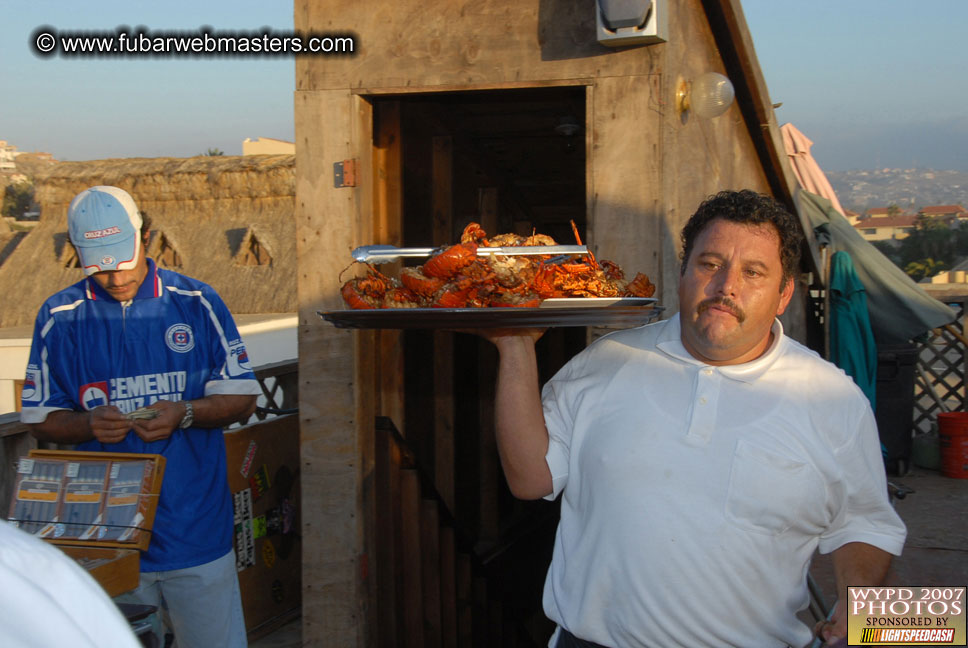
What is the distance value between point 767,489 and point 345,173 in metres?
2.64

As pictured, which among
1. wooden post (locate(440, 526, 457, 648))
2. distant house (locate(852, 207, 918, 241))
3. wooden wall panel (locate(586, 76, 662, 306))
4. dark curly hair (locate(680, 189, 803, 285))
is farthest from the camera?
distant house (locate(852, 207, 918, 241))

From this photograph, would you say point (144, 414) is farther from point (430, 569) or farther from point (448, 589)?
point (448, 589)

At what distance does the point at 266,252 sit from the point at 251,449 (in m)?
13.6

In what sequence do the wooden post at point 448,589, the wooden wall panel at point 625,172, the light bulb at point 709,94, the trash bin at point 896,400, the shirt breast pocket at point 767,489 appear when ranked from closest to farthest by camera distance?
the shirt breast pocket at point 767,489, the wooden wall panel at point 625,172, the light bulb at point 709,94, the wooden post at point 448,589, the trash bin at point 896,400

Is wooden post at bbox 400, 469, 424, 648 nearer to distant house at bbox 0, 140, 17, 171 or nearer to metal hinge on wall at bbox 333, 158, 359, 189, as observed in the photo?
metal hinge on wall at bbox 333, 158, 359, 189

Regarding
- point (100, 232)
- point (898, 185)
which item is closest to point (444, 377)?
point (100, 232)

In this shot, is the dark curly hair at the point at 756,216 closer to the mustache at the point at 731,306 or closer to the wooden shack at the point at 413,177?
the mustache at the point at 731,306

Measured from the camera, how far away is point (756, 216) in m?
2.07

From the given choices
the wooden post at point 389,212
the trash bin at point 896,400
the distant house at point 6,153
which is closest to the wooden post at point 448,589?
the wooden post at point 389,212

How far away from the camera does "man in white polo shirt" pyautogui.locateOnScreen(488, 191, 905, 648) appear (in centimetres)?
193

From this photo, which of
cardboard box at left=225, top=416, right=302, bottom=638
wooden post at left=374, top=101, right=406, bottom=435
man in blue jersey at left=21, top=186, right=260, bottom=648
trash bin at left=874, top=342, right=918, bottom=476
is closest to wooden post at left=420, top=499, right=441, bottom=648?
wooden post at left=374, top=101, right=406, bottom=435

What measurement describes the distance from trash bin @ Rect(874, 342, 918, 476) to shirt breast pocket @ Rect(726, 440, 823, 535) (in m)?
6.60

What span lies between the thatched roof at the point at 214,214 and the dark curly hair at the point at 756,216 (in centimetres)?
1508

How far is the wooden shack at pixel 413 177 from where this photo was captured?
11.9 ft
